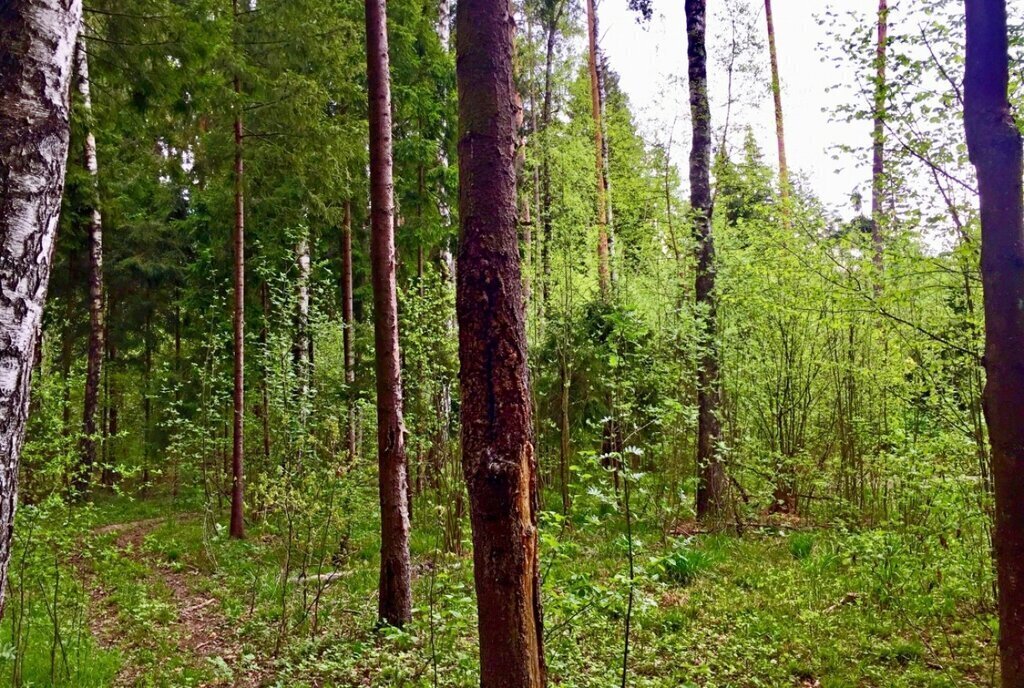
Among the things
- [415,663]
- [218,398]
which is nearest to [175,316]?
[218,398]

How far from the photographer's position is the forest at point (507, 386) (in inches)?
100

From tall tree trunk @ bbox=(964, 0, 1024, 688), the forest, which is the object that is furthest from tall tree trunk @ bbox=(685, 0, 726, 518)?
tall tree trunk @ bbox=(964, 0, 1024, 688)

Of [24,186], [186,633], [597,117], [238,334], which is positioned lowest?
[186,633]

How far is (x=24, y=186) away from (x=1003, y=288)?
421 centimetres

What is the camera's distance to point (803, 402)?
31.4ft

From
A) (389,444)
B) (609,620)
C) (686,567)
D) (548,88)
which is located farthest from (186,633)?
(548,88)

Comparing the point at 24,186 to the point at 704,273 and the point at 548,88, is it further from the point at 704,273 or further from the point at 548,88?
the point at 548,88

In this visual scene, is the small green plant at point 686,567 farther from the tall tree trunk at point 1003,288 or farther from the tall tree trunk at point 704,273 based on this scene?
the tall tree trunk at point 1003,288

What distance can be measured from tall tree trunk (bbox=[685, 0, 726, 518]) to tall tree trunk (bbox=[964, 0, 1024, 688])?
19.4 ft

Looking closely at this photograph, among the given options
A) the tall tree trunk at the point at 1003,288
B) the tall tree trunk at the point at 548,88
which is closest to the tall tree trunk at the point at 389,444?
the tall tree trunk at the point at 1003,288

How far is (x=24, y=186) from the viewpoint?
82.0 inches

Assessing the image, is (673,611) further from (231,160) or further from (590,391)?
(231,160)

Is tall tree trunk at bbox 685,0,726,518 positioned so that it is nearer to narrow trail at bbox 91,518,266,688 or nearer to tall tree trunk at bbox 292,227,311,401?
tall tree trunk at bbox 292,227,311,401

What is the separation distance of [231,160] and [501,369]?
10097 mm
